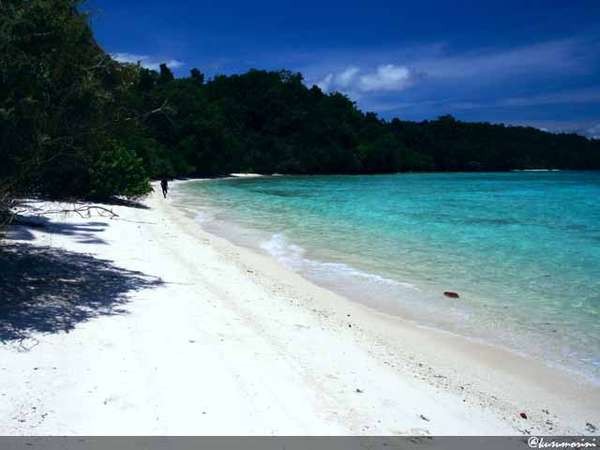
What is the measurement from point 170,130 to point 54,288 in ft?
179

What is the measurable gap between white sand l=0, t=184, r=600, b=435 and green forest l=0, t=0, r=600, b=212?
2.17 metres

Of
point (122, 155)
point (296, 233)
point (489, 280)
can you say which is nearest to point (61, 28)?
point (489, 280)

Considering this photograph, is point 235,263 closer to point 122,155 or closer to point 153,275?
point 153,275

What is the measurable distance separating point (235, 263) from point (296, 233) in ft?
20.1

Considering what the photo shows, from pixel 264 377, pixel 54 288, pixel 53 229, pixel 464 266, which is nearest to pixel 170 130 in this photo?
pixel 53 229

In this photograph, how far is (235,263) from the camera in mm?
10219

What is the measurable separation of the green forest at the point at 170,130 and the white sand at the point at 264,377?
85.4 inches

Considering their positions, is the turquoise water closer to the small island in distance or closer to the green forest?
the small island in distance

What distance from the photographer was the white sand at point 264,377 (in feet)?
12.1

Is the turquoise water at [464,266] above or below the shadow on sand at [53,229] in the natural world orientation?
below

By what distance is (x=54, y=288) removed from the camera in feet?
21.4

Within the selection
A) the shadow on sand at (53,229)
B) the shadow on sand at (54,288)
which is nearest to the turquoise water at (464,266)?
the shadow on sand at (54,288)

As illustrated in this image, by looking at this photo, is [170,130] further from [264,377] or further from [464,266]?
[264,377]

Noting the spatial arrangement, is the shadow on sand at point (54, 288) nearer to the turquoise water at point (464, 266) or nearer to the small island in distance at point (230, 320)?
Answer: the small island in distance at point (230, 320)
